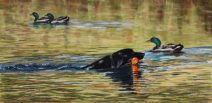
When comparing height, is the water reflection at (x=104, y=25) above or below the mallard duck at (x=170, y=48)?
above

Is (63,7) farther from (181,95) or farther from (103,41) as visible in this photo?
(181,95)

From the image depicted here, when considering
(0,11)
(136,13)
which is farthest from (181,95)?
(0,11)

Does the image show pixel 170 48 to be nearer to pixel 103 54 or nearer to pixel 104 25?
pixel 103 54

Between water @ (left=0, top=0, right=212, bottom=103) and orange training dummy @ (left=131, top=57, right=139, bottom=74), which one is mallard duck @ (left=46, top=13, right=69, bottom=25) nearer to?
water @ (left=0, top=0, right=212, bottom=103)

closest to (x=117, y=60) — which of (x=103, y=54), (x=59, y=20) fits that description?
(x=103, y=54)

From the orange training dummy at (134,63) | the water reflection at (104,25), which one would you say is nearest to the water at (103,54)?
the water reflection at (104,25)

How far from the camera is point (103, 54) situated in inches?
1079

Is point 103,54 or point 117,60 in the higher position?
point 117,60

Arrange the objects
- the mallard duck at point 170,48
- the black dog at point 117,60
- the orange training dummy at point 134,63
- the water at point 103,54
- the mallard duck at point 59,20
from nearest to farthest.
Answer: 1. the water at point 103,54
2. the black dog at point 117,60
3. the orange training dummy at point 134,63
4. the mallard duck at point 170,48
5. the mallard duck at point 59,20

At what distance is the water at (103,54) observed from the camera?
19.3 metres

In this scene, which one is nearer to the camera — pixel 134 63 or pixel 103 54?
pixel 134 63

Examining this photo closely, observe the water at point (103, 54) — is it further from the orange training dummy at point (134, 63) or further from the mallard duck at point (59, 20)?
the mallard duck at point (59, 20)

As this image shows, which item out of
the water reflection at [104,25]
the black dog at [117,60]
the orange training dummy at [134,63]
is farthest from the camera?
the water reflection at [104,25]

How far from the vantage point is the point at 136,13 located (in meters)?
44.8
